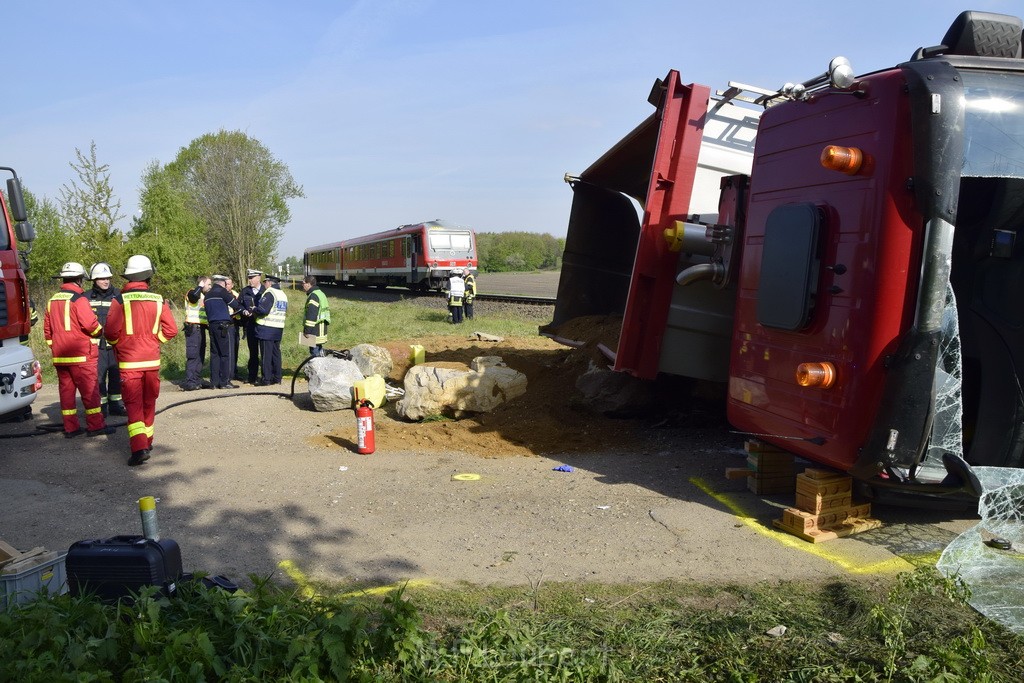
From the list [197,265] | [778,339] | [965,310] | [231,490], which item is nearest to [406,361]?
[231,490]

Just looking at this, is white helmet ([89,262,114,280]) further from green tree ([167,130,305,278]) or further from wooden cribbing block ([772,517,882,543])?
green tree ([167,130,305,278])

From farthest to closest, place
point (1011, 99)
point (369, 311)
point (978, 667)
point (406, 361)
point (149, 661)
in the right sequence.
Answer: point (369, 311), point (406, 361), point (1011, 99), point (978, 667), point (149, 661)

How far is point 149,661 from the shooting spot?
2613mm

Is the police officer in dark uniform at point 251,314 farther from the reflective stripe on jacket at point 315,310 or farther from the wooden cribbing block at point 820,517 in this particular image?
the wooden cribbing block at point 820,517

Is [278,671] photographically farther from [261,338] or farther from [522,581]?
[261,338]

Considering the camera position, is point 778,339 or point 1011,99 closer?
point 1011,99

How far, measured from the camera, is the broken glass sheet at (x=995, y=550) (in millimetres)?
3418

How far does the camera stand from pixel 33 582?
10.6ft

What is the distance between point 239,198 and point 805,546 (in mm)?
41419

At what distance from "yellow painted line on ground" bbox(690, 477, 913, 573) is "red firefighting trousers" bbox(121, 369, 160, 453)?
4735mm

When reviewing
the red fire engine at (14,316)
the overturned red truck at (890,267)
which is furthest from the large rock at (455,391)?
the red fire engine at (14,316)

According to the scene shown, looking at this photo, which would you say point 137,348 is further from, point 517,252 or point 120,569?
point 517,252

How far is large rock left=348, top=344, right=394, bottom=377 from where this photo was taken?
9484 mm

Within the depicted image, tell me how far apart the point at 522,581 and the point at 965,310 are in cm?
301
